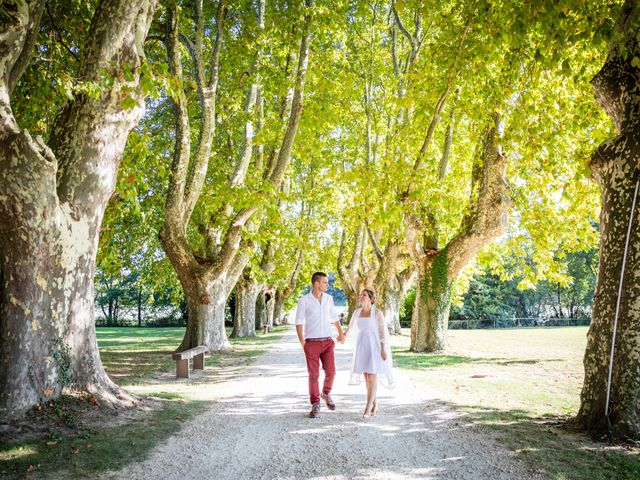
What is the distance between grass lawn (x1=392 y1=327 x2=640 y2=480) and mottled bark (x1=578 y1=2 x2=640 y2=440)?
1.53 feet

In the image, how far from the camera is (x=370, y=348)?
705cm

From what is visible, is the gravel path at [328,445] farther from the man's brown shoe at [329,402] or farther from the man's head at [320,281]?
the man's head at [320,281]

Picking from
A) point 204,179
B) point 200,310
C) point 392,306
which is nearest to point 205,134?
point 204,179

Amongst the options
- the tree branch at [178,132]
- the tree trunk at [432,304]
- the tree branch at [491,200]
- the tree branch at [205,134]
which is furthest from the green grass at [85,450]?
the tree trunk at [432,304]

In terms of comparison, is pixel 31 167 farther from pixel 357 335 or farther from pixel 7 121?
pixel 357 335

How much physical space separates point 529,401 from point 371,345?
3453 millimetres

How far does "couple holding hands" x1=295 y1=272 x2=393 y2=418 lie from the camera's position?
699 cm

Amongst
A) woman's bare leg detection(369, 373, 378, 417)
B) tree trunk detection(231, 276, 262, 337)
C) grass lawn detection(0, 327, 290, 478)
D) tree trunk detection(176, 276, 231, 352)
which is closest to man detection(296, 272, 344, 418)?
woman's bare leg detection(369, 373, 378, 417)

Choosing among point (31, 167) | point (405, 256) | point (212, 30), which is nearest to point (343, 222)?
point (405, 256)

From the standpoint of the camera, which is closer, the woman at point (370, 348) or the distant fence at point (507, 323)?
the woman at point (370, 348)

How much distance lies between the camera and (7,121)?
18.3ft

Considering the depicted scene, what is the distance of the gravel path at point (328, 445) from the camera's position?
4.64m

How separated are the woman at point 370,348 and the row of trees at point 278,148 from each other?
2.70 meters

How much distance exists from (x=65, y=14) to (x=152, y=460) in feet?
30.6
